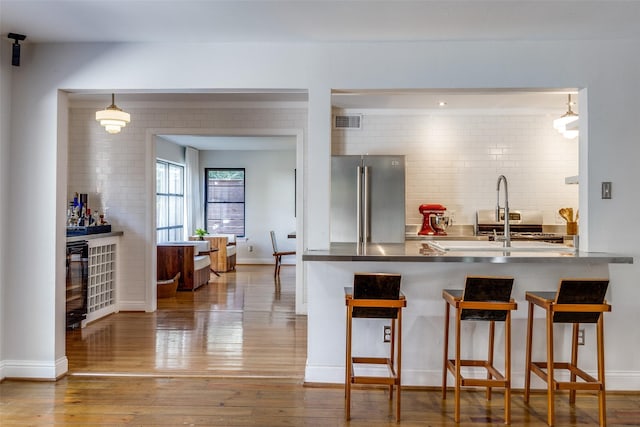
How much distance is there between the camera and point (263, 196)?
9.88 m

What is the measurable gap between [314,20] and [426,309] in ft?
6.88

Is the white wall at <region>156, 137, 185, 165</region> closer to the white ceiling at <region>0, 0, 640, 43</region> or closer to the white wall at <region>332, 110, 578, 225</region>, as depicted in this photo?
the white wall at <region>332, 110, 578, 225</region>

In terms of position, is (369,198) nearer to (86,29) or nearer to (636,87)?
Answer: (636,87)

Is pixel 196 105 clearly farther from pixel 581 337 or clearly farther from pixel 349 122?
pixel 581 337

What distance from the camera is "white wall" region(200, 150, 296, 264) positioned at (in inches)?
387

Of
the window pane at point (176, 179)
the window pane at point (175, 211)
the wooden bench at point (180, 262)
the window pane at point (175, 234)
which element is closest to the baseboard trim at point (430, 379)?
the wooden bench at point (180, 262)

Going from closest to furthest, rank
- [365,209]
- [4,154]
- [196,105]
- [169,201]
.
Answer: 1. [4,154]
2. [365,209]
3. [196,105]
4. [169,201]

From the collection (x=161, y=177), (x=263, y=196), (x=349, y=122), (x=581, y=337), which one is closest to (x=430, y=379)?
(x=581, y=337)

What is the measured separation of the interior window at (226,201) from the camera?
9.90m

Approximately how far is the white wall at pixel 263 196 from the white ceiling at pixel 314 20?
667cm

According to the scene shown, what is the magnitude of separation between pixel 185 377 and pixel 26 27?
269 cm

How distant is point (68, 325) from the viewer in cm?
446

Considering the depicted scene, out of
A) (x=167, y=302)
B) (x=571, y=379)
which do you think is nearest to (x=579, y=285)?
(x=571, y=379)

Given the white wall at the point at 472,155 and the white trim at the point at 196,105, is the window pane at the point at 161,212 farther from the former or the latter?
the white wall at the point at 472,155
